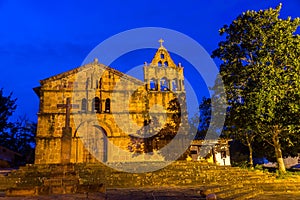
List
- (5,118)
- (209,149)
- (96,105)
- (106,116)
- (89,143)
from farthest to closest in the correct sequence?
(5,118)
(209,149)
(96,105)
(106,116)
(89,143)

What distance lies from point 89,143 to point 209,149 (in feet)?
37.2

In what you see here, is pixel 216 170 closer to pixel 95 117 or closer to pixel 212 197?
pixel 212 197

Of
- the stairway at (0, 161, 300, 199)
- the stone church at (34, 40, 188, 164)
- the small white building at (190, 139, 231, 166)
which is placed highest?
the stone church at (34, 40, 188, 164)

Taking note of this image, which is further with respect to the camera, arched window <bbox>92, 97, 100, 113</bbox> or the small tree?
the small tree

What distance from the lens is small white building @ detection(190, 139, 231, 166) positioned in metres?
25.0

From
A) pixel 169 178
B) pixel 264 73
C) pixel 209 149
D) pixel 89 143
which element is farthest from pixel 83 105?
pixel 264 73

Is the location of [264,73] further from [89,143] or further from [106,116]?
[89,143]

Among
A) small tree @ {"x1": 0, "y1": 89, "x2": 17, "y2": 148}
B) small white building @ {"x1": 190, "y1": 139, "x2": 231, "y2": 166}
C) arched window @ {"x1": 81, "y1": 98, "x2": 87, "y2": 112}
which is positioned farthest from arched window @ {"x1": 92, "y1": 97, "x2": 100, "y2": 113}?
small tree @ {"x1": 0, "y1": 89, "x2": 17, "y2": 148}

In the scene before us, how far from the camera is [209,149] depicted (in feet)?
86.4

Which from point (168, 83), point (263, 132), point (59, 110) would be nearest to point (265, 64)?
point (263, 132)

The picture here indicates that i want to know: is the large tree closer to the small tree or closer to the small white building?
the small white building

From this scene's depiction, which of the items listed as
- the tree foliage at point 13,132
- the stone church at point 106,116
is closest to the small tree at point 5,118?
the tree foliage at point 13,132

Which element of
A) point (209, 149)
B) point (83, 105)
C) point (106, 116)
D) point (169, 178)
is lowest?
point (169, 178)

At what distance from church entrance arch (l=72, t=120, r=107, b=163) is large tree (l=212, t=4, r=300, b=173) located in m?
10.4
